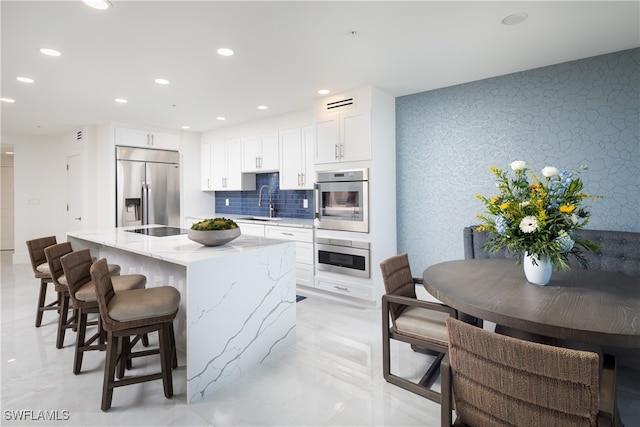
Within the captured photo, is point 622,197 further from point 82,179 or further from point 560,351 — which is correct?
point 82,179

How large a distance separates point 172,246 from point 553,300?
2429 millimetres

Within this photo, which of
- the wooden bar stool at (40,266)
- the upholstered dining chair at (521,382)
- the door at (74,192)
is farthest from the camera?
the door at (74,192)

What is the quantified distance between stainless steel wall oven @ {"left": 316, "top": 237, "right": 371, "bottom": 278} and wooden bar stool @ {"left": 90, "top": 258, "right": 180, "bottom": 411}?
2.17m

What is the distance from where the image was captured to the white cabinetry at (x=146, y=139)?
5.21 metres

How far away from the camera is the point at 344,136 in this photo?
387cm

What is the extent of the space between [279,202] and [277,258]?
9.34 ft

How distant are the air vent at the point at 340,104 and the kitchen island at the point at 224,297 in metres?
1.95

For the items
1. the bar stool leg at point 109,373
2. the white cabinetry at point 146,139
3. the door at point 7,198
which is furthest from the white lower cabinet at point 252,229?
the door at point 7,198

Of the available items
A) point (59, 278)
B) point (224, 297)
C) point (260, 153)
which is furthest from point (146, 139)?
point (224, 297)

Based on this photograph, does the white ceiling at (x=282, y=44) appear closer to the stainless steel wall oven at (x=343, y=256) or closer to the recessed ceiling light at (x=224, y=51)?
the recessed ceiling light at (x=224, y=51)

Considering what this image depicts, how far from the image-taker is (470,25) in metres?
2.37

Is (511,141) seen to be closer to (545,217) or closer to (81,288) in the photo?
(545,217)

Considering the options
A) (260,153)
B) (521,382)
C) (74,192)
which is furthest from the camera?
(74,192)

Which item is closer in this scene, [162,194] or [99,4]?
[99,4]
